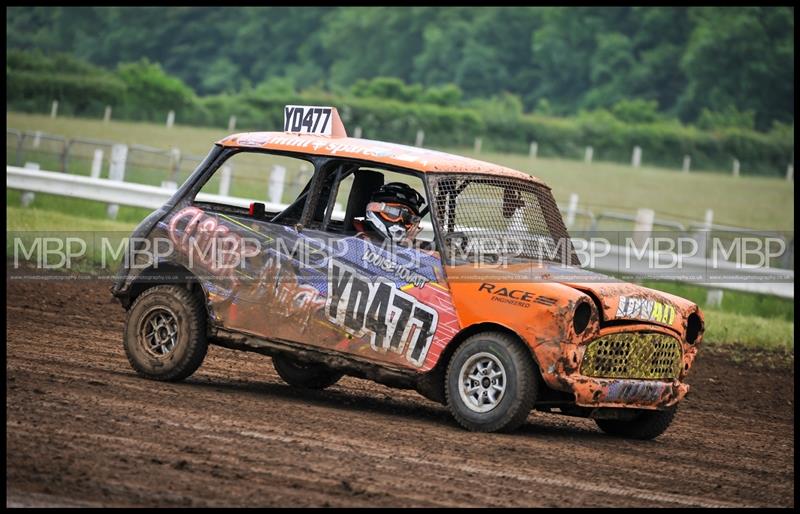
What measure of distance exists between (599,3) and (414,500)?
252ft

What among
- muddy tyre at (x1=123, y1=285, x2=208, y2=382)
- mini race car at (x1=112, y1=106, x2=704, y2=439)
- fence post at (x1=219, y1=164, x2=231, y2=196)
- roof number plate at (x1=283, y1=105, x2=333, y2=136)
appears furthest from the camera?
fence post at (x1=219, y1=164, x2=231, y2=196)

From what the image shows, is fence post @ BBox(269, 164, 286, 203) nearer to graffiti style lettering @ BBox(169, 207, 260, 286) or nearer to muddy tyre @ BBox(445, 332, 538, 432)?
graffiti style lettering @ BBox(169, 207, 260, 286)

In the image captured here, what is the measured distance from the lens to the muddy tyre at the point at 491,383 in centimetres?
853

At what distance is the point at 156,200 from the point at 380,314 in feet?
32.3

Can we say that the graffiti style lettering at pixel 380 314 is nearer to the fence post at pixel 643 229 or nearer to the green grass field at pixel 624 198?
the green grass field at pixel 624 198

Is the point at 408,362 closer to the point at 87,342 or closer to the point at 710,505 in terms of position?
the point at 710,505

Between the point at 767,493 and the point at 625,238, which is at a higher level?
the point at 625,238

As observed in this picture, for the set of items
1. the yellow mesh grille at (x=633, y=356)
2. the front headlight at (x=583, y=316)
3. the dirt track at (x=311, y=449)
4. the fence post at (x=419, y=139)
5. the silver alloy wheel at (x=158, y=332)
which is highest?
the fence post at (x=419, y=139)

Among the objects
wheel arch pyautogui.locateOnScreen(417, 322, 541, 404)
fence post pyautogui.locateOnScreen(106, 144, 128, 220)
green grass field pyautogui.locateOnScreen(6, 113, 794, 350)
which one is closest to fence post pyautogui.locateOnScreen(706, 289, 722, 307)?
green grass field pyautogui.locateOnScreen(6, 113, 794, 350)

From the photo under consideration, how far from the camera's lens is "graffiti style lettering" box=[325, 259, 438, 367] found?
29.3 feet

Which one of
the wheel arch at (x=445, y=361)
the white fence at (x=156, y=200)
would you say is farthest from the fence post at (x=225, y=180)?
the wheel arch at (x=445, y=361)

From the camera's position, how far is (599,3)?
3182 inches

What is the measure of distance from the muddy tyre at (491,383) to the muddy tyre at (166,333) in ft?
6.42


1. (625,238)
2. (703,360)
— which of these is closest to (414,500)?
(703,360)
